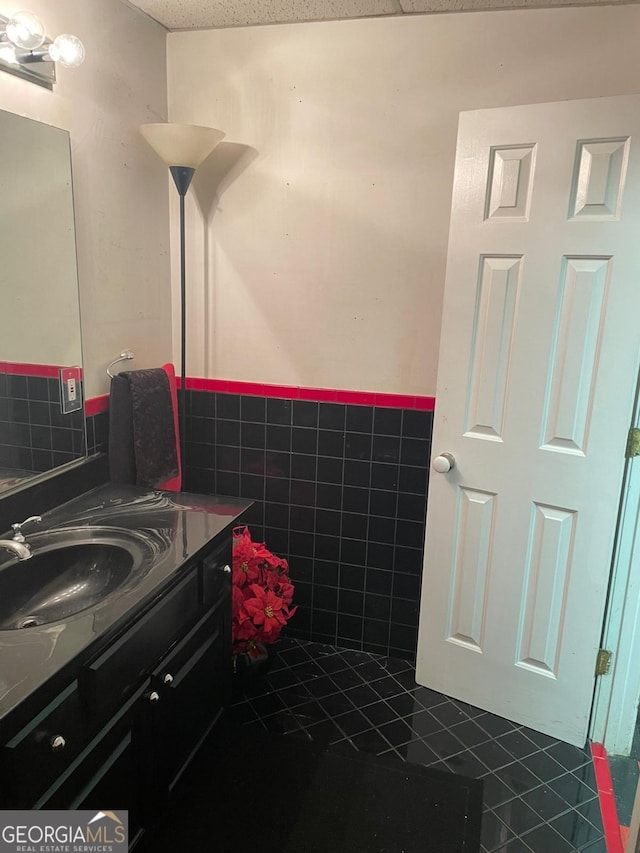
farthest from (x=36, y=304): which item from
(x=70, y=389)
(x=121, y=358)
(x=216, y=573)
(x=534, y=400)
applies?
(x=534, y=400)

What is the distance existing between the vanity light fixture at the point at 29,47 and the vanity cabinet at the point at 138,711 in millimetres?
1305

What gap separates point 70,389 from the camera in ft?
6.47

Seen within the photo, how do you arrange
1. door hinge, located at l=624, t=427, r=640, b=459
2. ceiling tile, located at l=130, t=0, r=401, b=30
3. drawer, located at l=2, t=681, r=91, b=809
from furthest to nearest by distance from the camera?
ceiling tile, located at l=130, t=0, r=401, b=30, door hinge, located at l=624, t=427, r=640, b=459, drawer, located at l=2, t=681, r=91, b=809

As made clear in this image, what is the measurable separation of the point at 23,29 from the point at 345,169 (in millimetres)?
1065

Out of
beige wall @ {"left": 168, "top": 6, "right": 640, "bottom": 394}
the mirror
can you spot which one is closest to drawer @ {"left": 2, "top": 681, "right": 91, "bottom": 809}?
the mirror

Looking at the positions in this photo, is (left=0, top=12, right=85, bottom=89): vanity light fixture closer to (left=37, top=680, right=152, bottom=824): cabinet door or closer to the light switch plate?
the light switch plate

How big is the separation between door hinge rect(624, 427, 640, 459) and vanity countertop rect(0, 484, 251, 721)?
116cm

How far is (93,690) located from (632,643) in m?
1.64

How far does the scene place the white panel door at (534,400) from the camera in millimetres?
1826

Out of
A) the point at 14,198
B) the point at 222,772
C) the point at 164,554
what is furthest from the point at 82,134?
the point at 222,772

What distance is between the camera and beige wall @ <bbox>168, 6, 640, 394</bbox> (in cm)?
199

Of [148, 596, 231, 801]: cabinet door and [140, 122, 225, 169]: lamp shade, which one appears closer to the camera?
[148, 596, 231, 801]: cabinet door

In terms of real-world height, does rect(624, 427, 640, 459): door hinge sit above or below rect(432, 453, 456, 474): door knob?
above

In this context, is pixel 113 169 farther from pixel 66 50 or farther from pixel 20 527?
pixel 20 527
